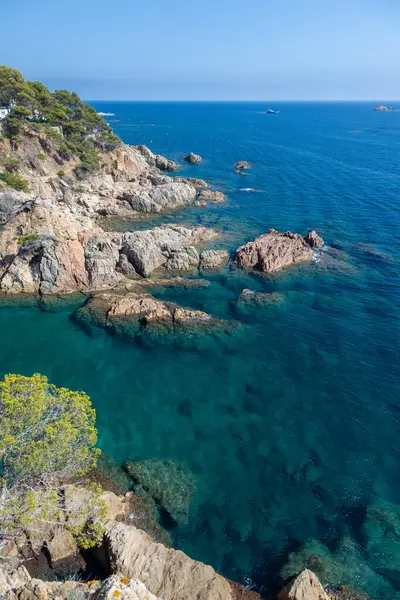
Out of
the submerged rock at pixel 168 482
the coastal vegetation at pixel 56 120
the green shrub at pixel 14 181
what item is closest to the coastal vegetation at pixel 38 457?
the submerged rock at pixel 168 482

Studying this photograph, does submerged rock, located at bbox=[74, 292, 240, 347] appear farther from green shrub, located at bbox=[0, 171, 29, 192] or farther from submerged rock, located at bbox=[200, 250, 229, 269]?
green shrub, located at bbox=[0, 171, 29, 192]

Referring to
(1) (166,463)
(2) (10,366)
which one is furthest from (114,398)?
(2) (10,366)

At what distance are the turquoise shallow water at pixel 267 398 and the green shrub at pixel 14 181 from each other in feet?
83.9

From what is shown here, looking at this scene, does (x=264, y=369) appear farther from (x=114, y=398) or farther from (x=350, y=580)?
(x=350, y=580)

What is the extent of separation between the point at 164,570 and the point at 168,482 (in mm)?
6067

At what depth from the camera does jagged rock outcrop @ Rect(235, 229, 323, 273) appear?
4928 cm

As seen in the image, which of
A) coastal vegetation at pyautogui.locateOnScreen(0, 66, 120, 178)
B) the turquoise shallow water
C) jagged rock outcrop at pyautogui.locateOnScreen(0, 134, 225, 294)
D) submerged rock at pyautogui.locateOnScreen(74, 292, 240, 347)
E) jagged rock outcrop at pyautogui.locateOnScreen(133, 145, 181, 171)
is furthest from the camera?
jagged rock outcrop at pyautogui.locateOnScreen(133, 145, 181, 171)

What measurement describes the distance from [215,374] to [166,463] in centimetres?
956

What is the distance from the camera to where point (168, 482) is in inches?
946

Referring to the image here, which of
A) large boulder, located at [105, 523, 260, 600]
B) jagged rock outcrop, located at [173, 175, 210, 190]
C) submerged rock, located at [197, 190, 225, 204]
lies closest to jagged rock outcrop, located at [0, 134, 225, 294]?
submerged rock, located at [197, 190, 225, 204]

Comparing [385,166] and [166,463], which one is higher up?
[385,166]

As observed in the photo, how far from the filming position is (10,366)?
33.4m

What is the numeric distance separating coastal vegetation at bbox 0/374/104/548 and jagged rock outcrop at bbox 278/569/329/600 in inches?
361

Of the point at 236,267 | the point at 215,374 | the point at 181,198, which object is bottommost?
the point at 215,374
